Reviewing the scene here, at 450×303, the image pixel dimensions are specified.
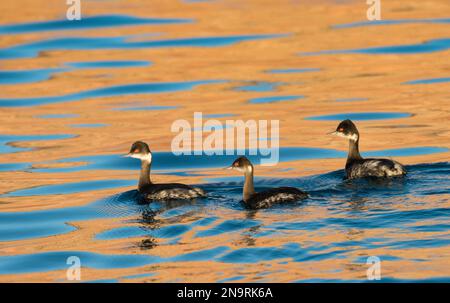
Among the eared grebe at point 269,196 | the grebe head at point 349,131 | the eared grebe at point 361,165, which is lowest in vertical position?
the eared grebe at point 269,196

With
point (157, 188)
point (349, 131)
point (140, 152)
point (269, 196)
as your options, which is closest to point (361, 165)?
point (349, 131)

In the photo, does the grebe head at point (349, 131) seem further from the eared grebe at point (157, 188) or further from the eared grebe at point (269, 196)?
the eared grebe at point (157, 188)

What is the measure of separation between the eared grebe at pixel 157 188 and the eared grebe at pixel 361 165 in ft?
7.77

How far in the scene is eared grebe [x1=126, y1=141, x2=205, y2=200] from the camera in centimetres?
1522

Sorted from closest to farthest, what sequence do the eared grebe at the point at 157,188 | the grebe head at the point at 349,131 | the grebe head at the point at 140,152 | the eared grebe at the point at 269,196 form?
the eared grebe at the point at 269,196
the eared grebe at the point at 157,188
the grebe head at the point at 140,152
the grebe head at the point at 349,131

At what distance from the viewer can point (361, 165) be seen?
53.5ft

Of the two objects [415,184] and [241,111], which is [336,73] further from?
[415,184]

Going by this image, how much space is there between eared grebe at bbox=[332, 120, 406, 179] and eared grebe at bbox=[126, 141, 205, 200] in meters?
2.37

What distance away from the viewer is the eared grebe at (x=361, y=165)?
15.7 m

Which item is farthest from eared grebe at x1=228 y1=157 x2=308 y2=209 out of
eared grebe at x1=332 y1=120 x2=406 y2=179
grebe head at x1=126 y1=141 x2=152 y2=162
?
grebe head at x1=126 y1=141 x2=152 y2=162

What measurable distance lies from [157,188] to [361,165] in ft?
9.76

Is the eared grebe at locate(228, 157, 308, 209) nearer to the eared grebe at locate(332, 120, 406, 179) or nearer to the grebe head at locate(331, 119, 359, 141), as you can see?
the eared grebe at locate(332, 120, 406, 179)

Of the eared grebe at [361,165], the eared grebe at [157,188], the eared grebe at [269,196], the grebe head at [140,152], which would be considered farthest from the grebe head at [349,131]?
the grebe head at [140,152]

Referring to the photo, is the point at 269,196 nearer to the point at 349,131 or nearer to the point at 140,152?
the point at 140,152
